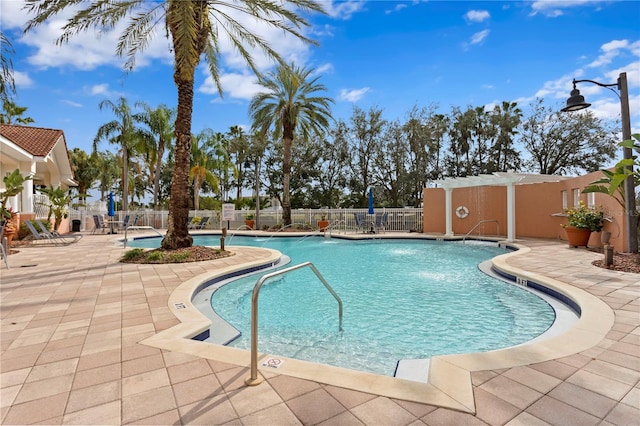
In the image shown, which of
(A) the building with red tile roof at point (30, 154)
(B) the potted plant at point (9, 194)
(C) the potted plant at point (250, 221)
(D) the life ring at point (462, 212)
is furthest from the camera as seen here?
(C) the potted plant at point (250, 221)

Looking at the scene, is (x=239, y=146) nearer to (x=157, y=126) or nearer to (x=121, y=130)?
(x=157, y=126)

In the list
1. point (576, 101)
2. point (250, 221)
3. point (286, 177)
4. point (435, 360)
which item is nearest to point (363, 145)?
point (286, 177)

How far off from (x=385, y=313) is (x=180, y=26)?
25.8 feet

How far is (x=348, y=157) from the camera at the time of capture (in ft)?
91.5

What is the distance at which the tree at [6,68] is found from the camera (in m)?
4.21

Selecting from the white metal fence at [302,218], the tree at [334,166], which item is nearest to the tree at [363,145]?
the tree at [334,166]

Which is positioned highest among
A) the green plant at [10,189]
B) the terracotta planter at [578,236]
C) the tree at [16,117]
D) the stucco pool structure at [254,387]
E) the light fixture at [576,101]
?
the tree at [16,117]

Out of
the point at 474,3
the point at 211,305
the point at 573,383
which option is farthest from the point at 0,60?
the point at 474,3

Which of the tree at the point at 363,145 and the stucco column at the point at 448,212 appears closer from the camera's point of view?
the stucco column at the point at 448,212

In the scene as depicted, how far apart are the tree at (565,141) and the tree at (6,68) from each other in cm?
3055

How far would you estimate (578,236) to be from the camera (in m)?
9.74

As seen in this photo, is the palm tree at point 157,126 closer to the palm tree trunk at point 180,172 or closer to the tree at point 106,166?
the tree at point 106,166

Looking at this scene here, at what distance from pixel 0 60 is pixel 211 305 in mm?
4264

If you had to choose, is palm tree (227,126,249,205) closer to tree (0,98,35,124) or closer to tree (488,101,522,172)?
tree (0,98,35,124)
